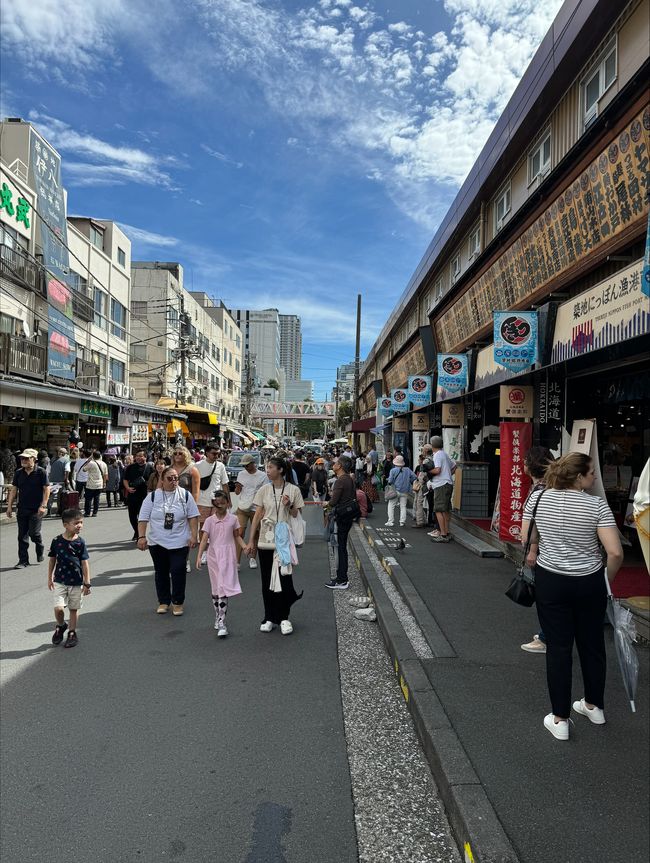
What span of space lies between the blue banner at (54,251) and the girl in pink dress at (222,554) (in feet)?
58.5

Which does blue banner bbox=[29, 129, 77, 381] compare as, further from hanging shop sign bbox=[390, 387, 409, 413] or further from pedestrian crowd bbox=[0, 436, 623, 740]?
hanging shop sign bbox=[390, 387, 409, 413]

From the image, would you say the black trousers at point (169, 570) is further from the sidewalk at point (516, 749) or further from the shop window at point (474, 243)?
the shop window at point (474, 243)

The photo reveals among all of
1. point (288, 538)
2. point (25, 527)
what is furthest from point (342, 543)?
point (25, 527)

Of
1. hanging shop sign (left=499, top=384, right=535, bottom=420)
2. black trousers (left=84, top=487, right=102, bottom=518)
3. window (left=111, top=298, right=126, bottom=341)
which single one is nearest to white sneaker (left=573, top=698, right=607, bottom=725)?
hanging shop sign (left=499, top=384, right=535, bottom=420)

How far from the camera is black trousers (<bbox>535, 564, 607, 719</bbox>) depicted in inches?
132

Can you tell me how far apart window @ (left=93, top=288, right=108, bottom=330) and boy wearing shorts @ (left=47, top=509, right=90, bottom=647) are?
82.0 feet

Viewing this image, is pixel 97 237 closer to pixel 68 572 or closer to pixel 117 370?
pixel 117 370

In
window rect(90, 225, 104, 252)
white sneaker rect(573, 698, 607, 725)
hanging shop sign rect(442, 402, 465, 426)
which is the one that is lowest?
white sneaker rect(573, 698, 607, 725)

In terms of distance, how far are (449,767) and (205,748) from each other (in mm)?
1578

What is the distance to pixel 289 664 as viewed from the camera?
4867mm

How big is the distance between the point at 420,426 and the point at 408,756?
1556 centimetres

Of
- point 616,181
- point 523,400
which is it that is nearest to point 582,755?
point 616,181

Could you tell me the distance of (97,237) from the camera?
96.6ft

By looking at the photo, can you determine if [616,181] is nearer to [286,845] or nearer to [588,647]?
[588,647]
